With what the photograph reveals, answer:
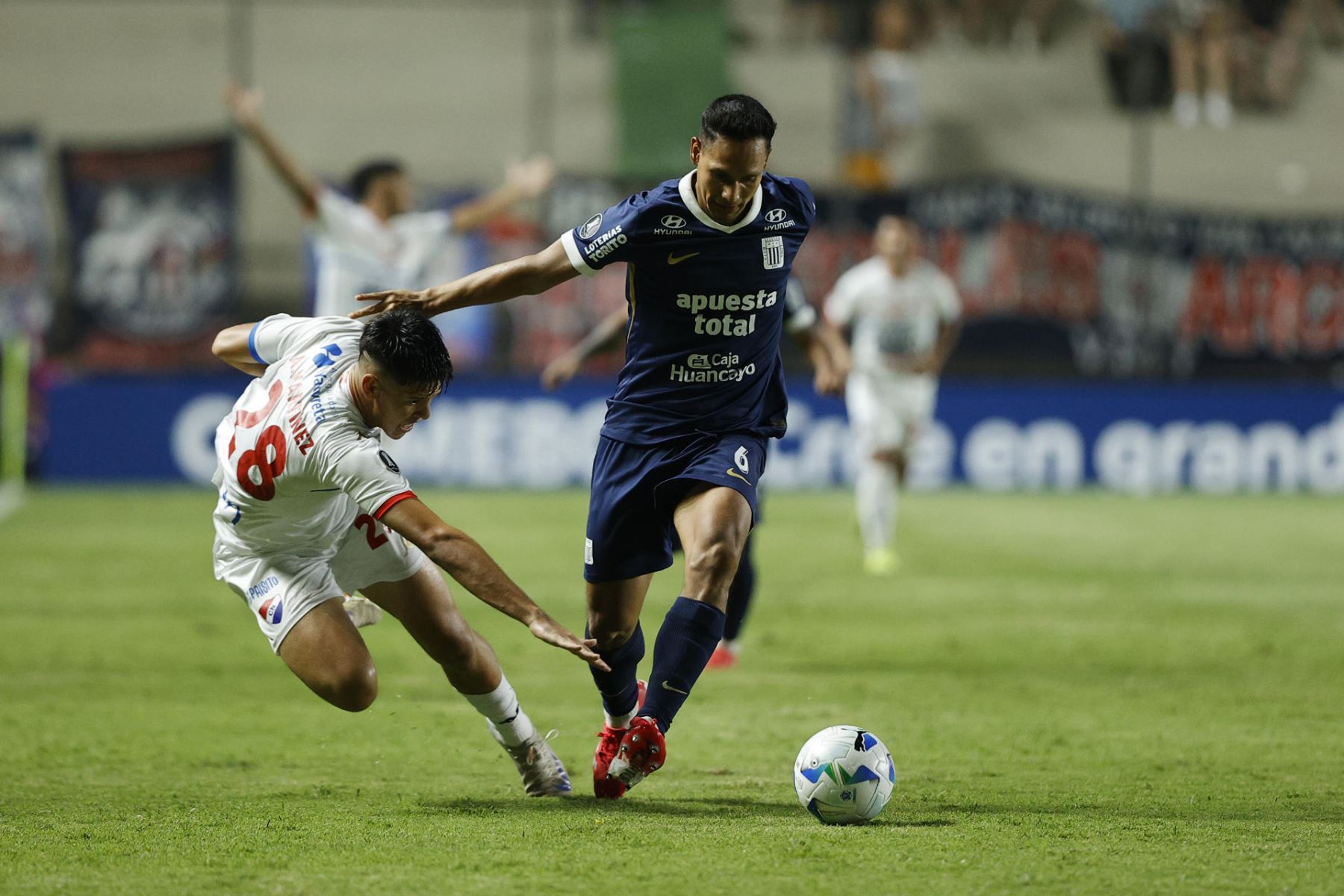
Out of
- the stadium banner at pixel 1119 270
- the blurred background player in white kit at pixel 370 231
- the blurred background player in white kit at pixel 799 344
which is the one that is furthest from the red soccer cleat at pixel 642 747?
the stadium banner at pixel 1119 270

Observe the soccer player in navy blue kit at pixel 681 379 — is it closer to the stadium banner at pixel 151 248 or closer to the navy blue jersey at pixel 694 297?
the navy blue jersey at pixel 694 297

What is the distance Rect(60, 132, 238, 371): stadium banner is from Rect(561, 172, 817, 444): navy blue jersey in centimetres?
1501

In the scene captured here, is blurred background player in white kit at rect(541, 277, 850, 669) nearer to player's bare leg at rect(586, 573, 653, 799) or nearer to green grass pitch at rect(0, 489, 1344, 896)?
green grass pitch at rect(0, 489, 1344, 896)

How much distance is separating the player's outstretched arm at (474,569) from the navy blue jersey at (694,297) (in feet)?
3.86

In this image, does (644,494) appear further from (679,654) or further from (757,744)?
(757,744)

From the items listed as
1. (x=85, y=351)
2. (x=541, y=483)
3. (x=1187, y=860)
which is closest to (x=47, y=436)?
(x=85, y=351)

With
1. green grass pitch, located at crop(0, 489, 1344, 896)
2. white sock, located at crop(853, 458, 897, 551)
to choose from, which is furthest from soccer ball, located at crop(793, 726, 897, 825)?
white sock, located at crop(853, 458, 897, 551)

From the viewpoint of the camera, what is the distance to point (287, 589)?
17.9 ft

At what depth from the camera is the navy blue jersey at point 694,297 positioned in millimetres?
5508

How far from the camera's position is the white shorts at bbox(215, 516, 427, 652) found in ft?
17.9

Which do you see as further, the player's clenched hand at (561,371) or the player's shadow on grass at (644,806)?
the player's clenched hand at (561,371)

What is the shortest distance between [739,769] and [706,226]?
6.33 ft

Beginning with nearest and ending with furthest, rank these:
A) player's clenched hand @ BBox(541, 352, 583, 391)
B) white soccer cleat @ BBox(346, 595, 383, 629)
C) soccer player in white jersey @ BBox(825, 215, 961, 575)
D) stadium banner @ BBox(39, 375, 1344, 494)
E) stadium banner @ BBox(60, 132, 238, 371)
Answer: white soccer cleat @ BBox(346, 595, 383, 629)
player's clenched hand @ BBox(541, 352, 583, 391)
soccer player in white jersey @ BBox(825, 215, 961, 575)
stadium banner @ BBox(39, 375, 1344, 494)
stadium banner @ BBox(60, 132, 238, 371)

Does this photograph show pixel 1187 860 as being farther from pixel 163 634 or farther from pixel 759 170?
pixel 163 634
